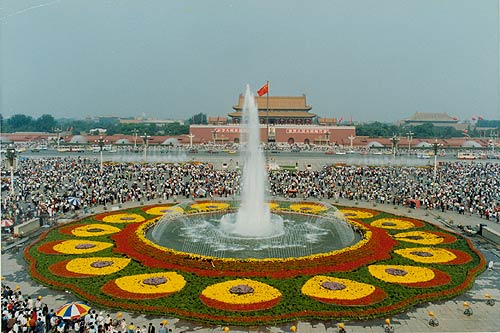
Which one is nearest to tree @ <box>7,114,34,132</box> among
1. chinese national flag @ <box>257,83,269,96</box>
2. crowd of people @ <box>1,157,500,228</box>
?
crowd of people @ <box>1,157,500,228</box>

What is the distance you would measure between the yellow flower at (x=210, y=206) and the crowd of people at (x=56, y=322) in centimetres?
1183

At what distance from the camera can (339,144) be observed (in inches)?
2803

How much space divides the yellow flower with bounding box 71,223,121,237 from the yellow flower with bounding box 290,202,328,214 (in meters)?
8.56

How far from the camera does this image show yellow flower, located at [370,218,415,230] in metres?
18.6

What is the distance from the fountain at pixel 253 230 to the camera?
15.1m

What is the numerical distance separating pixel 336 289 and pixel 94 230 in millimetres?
10312

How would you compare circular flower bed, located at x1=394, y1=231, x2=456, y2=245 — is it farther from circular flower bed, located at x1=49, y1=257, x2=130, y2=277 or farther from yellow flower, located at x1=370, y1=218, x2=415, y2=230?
circular flower bed, located at x1=49, y1=257, x2=130, y2=277

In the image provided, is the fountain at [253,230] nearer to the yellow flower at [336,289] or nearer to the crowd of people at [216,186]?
the yellow flower at [336,289]

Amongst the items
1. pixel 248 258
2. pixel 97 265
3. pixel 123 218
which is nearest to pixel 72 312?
pixel 97 265

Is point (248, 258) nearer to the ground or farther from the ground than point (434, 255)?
farther from the ground

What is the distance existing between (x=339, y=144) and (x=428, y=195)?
45288mm

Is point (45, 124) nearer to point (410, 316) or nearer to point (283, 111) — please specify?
point (283, 111)

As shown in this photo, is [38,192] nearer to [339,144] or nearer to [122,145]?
[122,145]

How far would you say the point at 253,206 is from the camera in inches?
706
